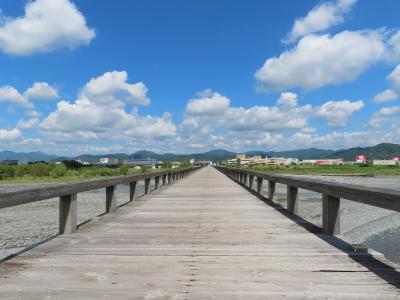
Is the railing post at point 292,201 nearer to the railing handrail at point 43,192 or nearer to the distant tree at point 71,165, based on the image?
the railing handrail at point 43,192

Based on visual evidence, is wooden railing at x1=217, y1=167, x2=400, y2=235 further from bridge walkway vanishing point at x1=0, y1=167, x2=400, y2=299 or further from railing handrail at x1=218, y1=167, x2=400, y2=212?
bridge walkway vanishing point at x1=0, y1=167, x2=400, y2=299

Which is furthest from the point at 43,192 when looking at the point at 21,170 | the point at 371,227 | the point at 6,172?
the point at 21,170

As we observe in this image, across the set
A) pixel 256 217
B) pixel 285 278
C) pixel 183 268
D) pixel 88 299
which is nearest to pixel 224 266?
pixel 183 268

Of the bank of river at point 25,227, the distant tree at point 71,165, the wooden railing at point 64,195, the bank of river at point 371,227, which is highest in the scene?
the wooden railing at point 64,195

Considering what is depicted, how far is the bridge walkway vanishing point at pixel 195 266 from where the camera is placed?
3.78 m

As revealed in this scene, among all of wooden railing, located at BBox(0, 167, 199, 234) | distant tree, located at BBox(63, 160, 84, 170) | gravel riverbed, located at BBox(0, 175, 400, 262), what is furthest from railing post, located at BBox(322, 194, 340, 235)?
distant tree, located at BBox(63, 160, 84, 170)

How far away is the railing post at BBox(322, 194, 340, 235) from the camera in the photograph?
6391 mm

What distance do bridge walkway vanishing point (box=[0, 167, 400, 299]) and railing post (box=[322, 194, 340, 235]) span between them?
217 millimetres

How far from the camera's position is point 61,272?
4406 mm

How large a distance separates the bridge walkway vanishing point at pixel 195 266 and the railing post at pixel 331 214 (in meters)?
0.22

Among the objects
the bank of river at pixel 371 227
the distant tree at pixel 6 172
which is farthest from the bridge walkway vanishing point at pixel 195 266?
the distant tree at pixel 6 172

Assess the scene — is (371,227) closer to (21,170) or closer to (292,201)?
(292,201)

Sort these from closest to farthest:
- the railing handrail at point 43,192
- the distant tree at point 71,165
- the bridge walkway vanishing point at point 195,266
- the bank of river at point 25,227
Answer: the bridge walkway vanishing point at point 195,266 → the railing handrail at point 43,192 → the bank of river at point 25,227 → the distant tree at point 71,165

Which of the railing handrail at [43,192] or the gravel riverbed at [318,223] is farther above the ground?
the railing handrail at [43,192]
